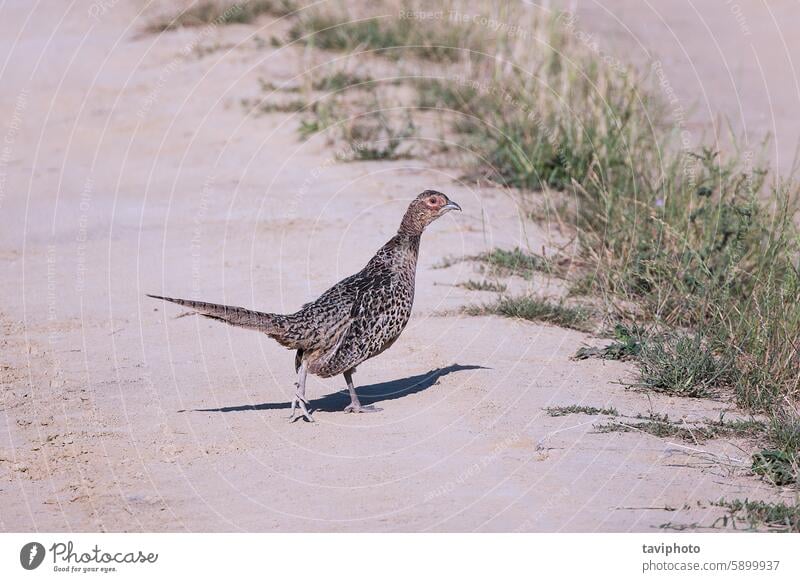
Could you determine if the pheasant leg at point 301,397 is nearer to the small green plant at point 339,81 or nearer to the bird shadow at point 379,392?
the bird shadow at point 379,392

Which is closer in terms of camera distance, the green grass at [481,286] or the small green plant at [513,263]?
the green grass at [481,286]

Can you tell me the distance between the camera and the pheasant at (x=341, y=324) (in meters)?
7.05

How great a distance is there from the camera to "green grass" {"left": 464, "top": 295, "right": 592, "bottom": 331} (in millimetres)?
8891

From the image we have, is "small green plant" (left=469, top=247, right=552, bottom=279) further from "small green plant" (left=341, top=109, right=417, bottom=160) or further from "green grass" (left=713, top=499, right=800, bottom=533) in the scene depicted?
"green grass" (left=713, top=499, right=800, bottom=533)

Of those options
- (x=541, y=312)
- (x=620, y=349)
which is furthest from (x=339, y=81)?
(x=620, y=349)

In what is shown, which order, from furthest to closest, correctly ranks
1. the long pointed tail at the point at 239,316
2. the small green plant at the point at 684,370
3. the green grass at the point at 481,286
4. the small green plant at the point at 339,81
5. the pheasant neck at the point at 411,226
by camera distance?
the small green plant at the point at 339,81 < the green grass at the point at 481,286 < the pheasant neck at the point at 411,226 < the small green plant at the point at 684,370 < the long pointed tail at the point at 239,316

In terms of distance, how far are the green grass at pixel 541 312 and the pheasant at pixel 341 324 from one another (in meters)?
1.60

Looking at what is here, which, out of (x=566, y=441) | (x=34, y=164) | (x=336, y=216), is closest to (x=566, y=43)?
(x=336, y=216)

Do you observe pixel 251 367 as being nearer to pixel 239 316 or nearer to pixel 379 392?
pixel 379 392

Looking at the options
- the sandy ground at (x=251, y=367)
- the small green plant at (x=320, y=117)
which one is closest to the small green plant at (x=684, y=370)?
the sandy ground at (x=251, y=367)

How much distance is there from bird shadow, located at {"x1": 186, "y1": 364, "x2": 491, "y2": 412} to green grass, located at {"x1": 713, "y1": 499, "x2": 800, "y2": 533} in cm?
262

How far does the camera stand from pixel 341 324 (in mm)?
7168

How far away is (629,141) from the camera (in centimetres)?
1136
